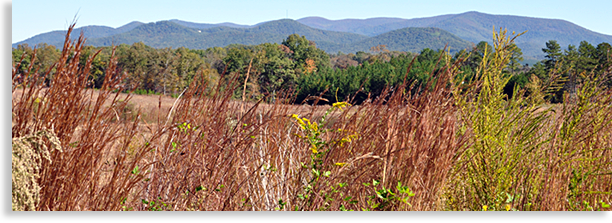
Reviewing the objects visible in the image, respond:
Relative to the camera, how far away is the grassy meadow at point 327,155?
4.39 feet

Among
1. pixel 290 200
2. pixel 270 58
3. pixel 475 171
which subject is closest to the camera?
pixel 290 200

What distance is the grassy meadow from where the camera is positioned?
134 cm

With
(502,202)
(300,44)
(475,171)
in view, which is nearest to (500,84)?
(475,171)

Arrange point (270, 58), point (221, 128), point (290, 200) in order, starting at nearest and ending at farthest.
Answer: point (290, 200) → point (221, 128) → point (270, 58)

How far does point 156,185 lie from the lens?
175 centimetres

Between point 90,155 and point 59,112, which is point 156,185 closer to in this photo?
point 90,155

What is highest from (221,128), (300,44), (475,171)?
(300,44)

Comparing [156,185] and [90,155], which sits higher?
[90,155]

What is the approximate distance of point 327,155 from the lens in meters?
1.50

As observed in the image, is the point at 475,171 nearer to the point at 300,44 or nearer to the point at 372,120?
the point at 372,120

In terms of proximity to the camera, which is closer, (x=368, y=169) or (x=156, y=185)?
(x=368, y=169)

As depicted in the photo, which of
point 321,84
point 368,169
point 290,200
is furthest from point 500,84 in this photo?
point 321,84

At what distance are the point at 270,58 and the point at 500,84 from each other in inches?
1767
